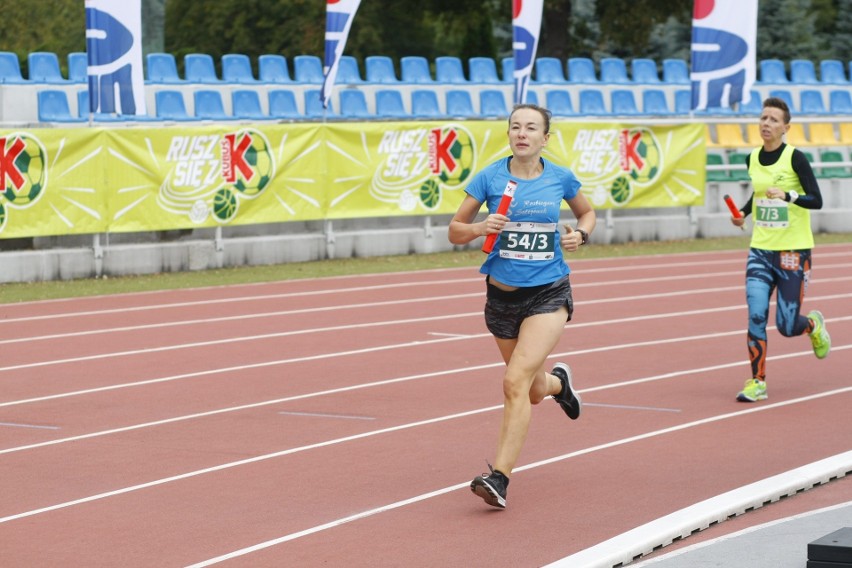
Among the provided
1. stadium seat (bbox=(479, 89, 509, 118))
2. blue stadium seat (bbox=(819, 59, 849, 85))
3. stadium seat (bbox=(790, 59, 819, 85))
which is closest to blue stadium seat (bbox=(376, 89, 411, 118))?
stadium seat (bbox=(479, 89, 509, 118))

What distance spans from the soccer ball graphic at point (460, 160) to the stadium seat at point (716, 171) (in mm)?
5033

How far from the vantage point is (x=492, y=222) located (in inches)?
283

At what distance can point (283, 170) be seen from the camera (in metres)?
20.2

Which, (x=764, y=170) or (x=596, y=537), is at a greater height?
(x=764, y=170)

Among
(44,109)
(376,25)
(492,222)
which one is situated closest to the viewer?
(492,222)

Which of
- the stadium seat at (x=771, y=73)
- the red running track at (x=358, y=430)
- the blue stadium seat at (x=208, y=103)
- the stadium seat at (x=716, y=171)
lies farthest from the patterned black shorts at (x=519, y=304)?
the stadium seat at (x=771, y=73)

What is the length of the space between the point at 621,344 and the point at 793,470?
551cm

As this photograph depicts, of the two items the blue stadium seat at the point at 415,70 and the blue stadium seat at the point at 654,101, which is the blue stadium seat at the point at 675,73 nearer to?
the blue stadium seat at the point at 654,101

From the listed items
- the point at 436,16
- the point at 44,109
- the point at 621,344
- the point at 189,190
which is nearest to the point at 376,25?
the point at 436,16

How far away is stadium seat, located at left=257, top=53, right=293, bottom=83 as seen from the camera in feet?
90.5

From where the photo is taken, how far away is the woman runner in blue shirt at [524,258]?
7438 millimetres

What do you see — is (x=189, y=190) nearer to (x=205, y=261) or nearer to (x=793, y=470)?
(x=205, y=261)

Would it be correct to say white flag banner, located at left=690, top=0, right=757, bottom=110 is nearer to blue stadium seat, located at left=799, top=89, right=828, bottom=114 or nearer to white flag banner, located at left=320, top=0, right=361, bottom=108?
white flag banner, located at left=320, top=0, right=361, bottom=108

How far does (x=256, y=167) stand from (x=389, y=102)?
7.70 metres
